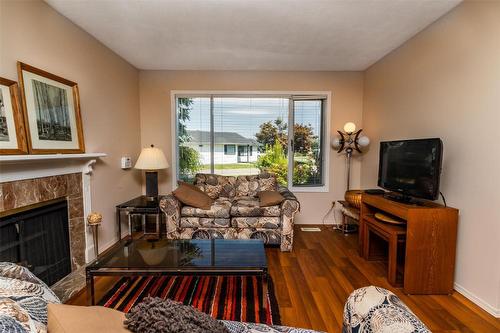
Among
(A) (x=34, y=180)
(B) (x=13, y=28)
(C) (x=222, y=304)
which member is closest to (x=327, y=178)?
(C) (x=222, y=304)

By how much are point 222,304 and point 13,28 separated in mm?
2585

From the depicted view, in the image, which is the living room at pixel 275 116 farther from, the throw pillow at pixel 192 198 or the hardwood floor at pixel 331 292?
the throw pillow at pixel 192 198

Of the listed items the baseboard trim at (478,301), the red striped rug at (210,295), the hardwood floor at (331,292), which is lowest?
the hardwood floor at (331,292)

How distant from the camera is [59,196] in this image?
228 cm

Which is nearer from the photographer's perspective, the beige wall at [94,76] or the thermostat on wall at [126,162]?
the beige wall at [94,76]

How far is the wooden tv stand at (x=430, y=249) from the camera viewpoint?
2115 mm

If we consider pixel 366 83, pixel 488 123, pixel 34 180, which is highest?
pixel 366 83

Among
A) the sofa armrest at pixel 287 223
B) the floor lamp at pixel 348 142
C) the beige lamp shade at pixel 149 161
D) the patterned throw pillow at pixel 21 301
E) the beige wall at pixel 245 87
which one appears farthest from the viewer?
the beige wall at pixel 245 87

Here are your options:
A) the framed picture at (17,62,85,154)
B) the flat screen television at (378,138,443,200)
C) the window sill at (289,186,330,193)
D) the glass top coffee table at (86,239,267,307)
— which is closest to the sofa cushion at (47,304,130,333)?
the glass top coffee table at (86,239,267,307)

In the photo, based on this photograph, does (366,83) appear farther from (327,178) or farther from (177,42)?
(177,42)

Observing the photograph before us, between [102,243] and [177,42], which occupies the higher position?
[177,42]

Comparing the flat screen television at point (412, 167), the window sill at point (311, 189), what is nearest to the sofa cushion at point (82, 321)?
the flat screen television at point (412, 167)

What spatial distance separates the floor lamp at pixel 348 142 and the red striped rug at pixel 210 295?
247cm

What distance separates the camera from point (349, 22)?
2447mm
